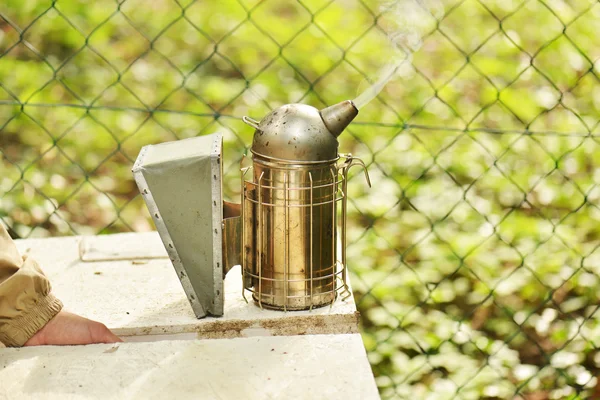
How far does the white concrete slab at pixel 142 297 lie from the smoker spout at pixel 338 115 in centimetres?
42

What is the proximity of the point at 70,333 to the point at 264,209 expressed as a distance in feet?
1.64

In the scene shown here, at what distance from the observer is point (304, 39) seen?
13.9 feet

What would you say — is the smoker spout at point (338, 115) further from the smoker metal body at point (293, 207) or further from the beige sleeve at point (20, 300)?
the beige sleeve at point (20, 300)

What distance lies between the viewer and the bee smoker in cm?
178

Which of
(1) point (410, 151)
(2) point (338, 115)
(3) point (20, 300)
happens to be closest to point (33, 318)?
(3) point (20, 300)

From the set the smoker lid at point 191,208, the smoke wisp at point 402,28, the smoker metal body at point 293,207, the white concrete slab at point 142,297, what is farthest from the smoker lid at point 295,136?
the white concrete slab at point 142,297

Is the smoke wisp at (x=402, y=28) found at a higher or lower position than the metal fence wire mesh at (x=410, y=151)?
higher

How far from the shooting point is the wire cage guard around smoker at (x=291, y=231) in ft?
5.94

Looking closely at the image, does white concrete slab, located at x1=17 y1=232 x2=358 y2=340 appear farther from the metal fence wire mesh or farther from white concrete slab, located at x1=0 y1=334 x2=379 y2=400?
the metal fence wire mesh

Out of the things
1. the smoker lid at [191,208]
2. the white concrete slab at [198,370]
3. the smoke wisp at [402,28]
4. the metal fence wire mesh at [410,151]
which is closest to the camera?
the white concrete slab at [198,370]

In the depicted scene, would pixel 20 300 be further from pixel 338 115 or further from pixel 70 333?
pixel 338 115

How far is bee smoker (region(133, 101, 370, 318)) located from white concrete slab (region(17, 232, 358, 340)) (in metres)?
0.04

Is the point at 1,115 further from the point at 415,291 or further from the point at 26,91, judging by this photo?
the point at 415,291

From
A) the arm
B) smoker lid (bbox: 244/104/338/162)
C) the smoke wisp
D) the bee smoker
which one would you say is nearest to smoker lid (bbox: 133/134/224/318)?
the bee smoker
